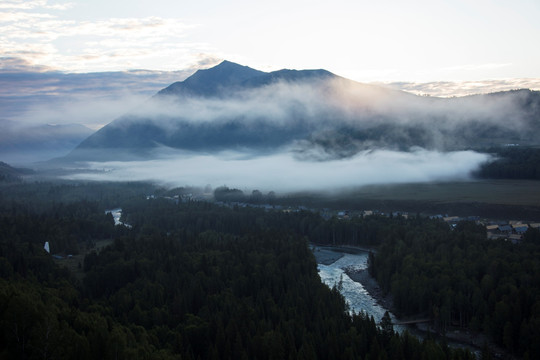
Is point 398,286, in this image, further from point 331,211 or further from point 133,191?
point 133,191

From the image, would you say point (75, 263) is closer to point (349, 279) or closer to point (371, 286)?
point (349, 279)

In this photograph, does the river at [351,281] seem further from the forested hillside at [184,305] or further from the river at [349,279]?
the forested hillside at [184,305]

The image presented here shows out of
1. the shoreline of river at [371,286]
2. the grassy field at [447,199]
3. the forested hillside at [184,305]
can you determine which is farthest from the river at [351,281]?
the grassy field at [447,199]

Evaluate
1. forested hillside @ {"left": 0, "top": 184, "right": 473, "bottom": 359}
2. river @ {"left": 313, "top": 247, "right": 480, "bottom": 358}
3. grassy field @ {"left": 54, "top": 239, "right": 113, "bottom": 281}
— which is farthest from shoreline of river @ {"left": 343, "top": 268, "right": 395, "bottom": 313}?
grassy field @ {"left": 54, "top": 239, "right": 113, "bottom": 281}

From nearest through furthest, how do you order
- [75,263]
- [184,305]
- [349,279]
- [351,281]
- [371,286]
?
[184,305], [371,286], [351,281], [349,279], [75,263]

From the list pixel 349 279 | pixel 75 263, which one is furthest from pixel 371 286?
pixel 75 263

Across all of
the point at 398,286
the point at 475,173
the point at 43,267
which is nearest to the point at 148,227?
the point at 43,267

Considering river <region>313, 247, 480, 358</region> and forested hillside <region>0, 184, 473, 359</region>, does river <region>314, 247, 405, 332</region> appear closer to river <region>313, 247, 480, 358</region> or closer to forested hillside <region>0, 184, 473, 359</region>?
river <region>313, 247, 480, 358</region>

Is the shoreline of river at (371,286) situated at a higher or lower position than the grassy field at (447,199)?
lower
